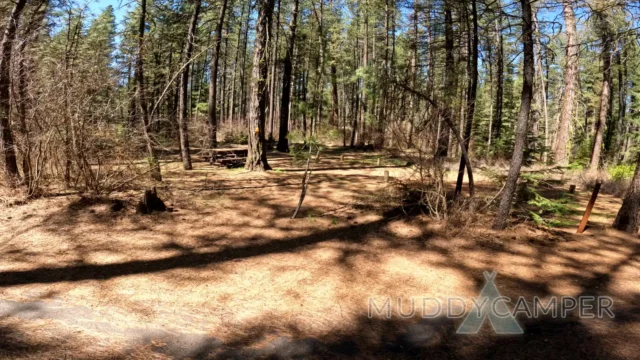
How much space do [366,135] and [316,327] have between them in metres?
20.4

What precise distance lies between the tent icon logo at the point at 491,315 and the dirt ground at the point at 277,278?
0.12 metres

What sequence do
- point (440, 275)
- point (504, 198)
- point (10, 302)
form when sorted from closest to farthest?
point (10, 302)
point (440, 275)
point (504, 198)

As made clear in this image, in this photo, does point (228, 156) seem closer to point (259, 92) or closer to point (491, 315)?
point (259, 92)

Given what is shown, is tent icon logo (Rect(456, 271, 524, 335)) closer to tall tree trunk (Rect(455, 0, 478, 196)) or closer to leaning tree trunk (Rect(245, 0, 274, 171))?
tall tree trunk (Rect(455, 0, 478, 196))

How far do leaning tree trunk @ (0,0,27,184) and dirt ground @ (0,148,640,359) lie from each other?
1156 mm

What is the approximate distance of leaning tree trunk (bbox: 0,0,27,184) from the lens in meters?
7.80

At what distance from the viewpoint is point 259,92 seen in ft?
34.9

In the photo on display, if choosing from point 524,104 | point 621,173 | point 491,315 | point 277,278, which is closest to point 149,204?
point 277,278

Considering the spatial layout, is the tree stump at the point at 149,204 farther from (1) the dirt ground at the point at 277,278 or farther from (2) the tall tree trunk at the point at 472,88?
(2) the tall tree trunk at the point at 472,88

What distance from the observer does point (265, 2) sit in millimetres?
9820

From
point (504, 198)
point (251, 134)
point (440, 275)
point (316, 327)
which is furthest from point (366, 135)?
point (316, 327)

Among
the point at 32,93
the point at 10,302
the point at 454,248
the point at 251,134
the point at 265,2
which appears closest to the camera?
the point at 10,302

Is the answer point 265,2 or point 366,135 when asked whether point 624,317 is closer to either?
point 265,2

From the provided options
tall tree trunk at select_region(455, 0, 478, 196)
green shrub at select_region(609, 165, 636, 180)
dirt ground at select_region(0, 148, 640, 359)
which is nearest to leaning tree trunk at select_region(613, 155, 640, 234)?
dirt ground at select_region(0, 148, 640, 359)
